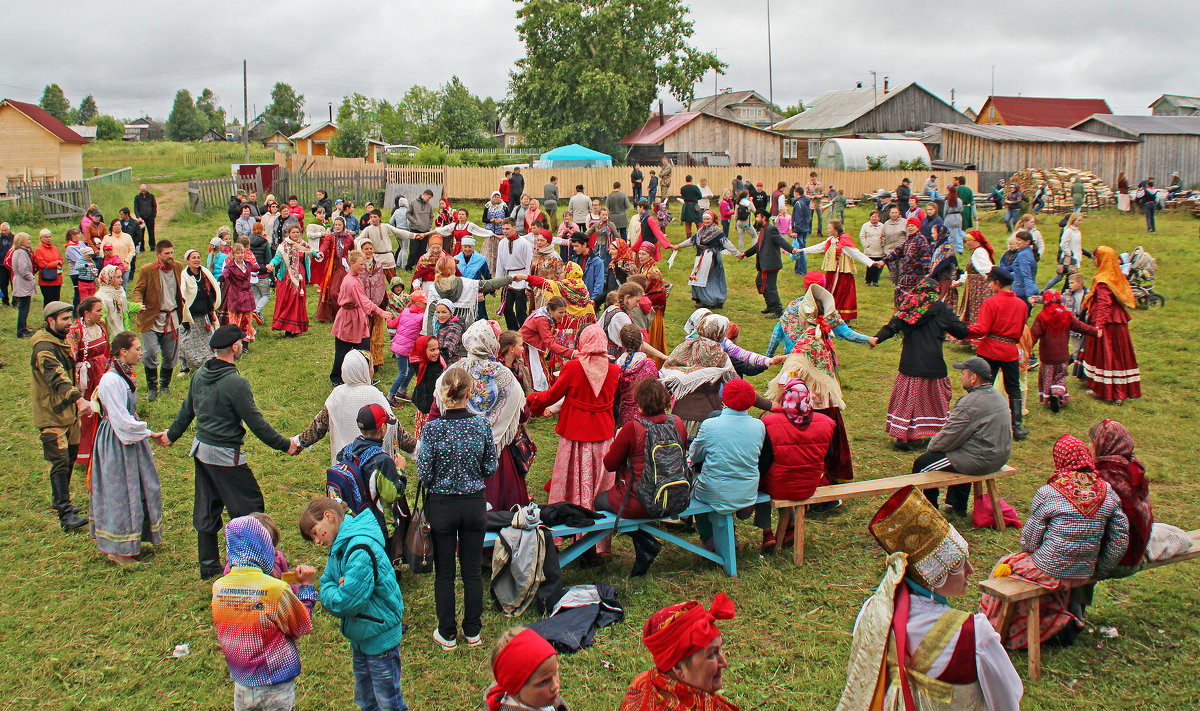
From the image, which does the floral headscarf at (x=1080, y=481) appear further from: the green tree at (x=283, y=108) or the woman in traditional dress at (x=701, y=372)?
the green tree at (x=283, y=108)

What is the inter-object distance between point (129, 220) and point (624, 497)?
53.2ft

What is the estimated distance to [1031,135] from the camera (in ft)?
111

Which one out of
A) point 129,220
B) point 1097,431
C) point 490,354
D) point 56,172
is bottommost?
point 1097,431

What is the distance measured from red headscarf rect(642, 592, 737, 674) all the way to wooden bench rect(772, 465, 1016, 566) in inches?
132

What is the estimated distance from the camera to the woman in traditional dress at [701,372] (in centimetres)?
718

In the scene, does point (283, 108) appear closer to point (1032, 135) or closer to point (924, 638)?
point (1032, 135)

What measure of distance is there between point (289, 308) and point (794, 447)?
9679 mm

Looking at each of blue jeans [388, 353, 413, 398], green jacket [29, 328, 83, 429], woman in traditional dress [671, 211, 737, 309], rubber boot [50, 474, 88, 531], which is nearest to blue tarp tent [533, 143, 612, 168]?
woman in traditional dress [671, 211, 737, 309]

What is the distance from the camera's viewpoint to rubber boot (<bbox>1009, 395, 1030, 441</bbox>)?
9.05 metres

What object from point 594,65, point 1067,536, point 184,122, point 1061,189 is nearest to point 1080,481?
point 1067,536

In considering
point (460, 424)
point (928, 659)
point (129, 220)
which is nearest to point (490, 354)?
point (460, 424)

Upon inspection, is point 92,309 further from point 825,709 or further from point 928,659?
point 928,659

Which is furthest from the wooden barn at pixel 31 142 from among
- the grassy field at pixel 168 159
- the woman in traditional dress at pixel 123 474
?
the woman in traditional dress at pixel 123 474

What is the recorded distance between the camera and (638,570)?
20.7 ft
